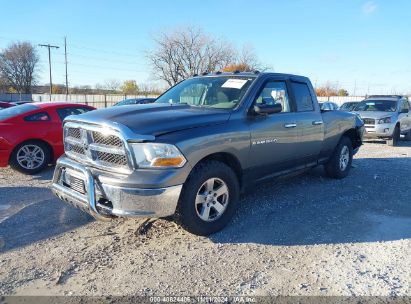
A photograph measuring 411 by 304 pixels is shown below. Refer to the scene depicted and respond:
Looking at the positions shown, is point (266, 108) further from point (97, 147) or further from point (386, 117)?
point (386, 117)

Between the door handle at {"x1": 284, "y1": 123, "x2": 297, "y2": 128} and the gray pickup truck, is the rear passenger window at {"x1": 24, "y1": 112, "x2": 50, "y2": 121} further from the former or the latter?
the door handle at {"x1": 284, "y1": 123, "x2": 297, "y2": 128}

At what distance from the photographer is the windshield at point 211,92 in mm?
4613

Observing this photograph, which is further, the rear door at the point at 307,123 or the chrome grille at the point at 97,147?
the rear door at the point at 307,123

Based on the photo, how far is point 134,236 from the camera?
4102 millimetres

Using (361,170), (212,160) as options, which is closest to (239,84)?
(212,160)

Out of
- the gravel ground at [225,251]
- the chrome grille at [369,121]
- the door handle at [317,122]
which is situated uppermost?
the door handle at [317,122]

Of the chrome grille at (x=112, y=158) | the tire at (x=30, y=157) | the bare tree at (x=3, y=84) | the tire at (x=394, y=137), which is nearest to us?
the chrome grille at (x=112, y=158)

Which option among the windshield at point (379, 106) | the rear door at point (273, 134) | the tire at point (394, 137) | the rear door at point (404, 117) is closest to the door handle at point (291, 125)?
the rear door at point (273, 134)

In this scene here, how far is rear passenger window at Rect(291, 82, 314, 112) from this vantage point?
5539 mm

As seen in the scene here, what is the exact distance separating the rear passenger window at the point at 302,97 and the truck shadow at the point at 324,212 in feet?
4.61

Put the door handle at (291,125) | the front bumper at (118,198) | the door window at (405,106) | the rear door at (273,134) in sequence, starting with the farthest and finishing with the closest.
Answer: the door window at (405,106) < the door handle at (291,125) < the rear door at (273,134) < the front bumper at (118,198)

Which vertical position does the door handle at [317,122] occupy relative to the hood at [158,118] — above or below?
below

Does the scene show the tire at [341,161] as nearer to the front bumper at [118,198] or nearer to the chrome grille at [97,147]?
the front bumper at [118,198]

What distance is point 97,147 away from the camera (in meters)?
3.74
